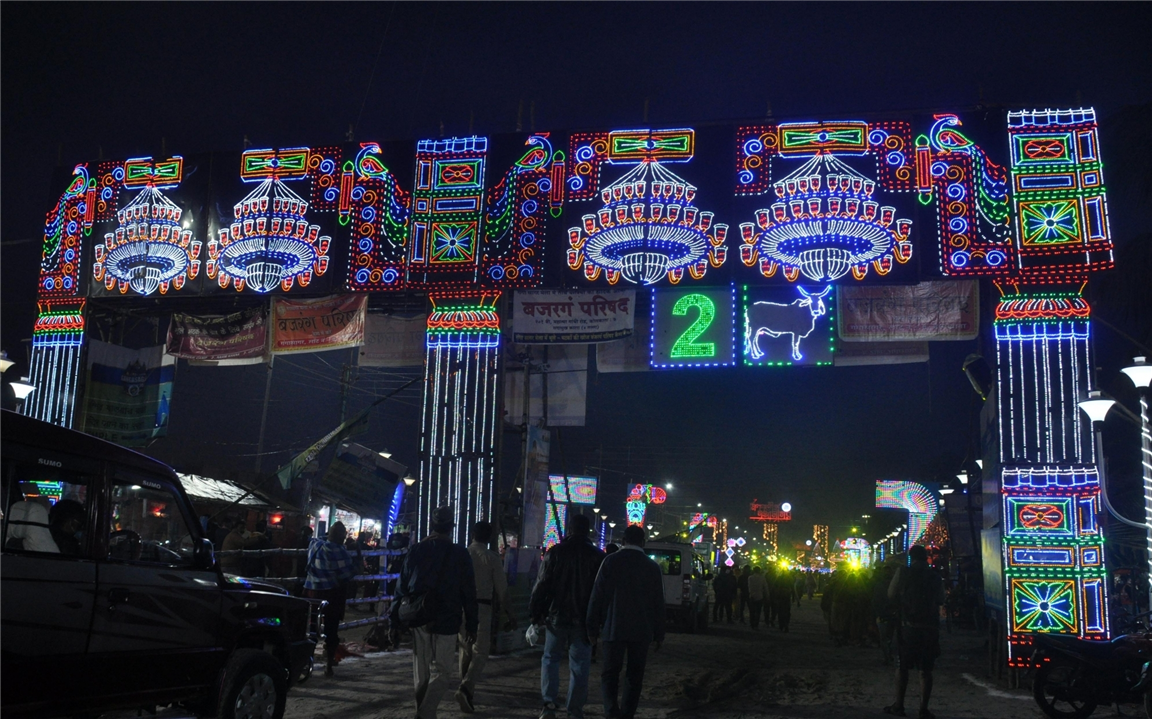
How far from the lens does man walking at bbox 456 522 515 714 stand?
932 cm

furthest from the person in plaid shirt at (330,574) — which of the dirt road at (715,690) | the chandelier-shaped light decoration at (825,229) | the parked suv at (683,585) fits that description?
the parked suv at (683,585)

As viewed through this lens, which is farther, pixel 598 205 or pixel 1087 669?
pixel 598 205

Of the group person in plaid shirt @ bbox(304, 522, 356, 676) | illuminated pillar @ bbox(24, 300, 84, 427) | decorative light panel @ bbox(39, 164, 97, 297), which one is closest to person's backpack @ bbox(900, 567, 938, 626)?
person in plaid shirt @ bbox(304, 522, 356, 676)

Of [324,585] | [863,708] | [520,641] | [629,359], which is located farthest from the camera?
[629,359]

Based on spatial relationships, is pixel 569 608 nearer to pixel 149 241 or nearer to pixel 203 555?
pixel 203 555

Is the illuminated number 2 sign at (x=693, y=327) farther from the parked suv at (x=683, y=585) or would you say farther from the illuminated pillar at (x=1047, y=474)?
the parked suv at (x=683, y=585)

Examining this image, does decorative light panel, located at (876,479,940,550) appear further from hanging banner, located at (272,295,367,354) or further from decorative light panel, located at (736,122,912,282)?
hanging banner, located at (272,295,367,354)

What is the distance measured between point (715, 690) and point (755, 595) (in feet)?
48.5

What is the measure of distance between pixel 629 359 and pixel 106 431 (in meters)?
9.99

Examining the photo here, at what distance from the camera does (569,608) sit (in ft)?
27.6

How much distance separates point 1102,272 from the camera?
14.0 metres

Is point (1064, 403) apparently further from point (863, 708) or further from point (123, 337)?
point (123, 337)

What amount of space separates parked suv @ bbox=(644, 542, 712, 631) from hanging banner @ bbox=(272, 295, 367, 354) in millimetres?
10544

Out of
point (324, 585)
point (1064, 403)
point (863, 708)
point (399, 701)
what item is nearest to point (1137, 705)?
point (863, 708)
